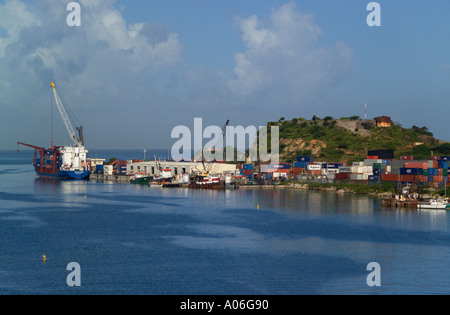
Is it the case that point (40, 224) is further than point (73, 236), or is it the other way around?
point (40, 224)

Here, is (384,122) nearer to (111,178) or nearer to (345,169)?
(345,169)

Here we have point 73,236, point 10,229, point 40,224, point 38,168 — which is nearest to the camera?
point 73,236

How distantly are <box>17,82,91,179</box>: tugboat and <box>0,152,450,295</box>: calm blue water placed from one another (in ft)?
109

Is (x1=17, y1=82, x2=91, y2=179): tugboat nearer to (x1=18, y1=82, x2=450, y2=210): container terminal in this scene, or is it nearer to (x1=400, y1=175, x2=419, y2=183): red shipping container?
(x1=18, y1=82, x2=450, y2=210): container terminal

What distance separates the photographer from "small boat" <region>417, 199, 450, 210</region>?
3862cm

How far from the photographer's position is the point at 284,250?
2445 cm

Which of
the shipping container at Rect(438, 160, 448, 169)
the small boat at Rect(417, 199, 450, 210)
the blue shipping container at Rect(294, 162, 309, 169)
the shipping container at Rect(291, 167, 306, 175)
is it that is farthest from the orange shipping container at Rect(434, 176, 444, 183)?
the blue shipping container at Rect(294, 162, 309, 169)

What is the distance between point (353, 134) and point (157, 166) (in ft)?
113

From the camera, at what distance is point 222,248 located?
977 inches

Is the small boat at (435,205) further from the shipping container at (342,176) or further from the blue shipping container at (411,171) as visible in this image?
the shipping container at (342,176)
